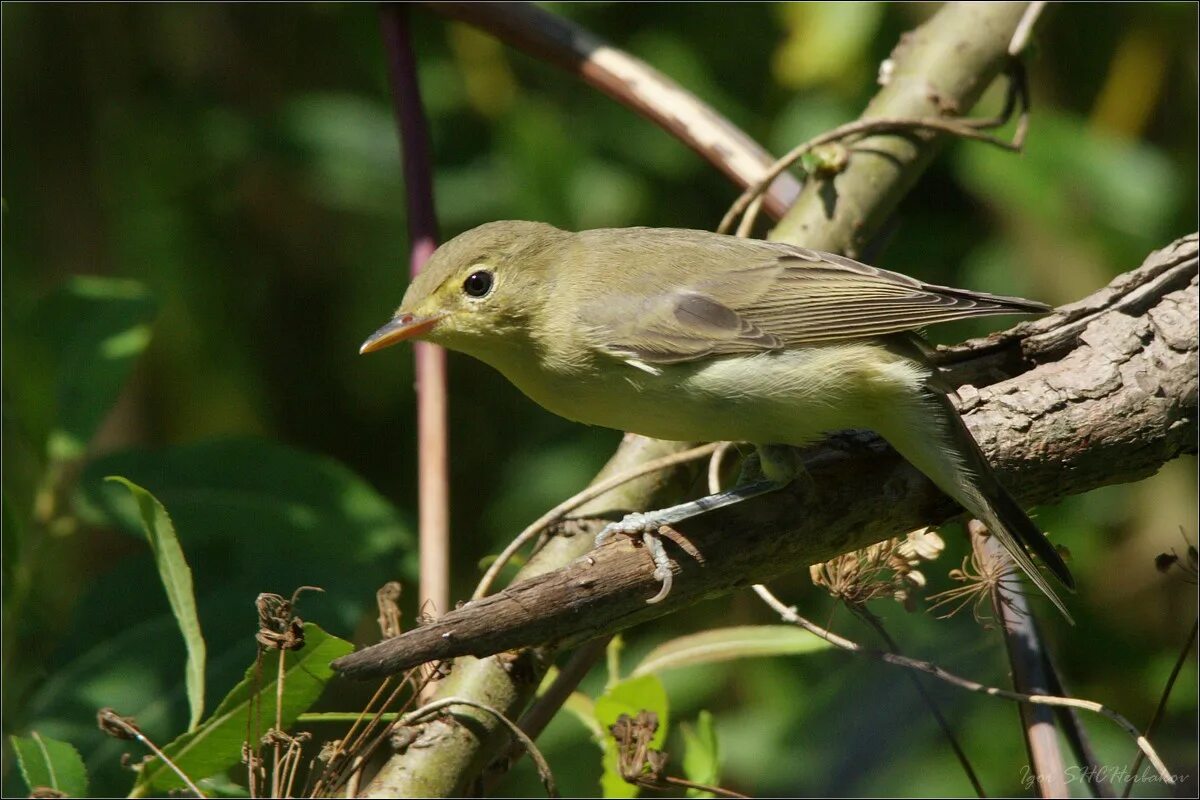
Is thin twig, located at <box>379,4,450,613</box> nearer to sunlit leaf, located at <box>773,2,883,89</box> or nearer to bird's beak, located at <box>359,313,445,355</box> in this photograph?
bird's beak, located at <box>359,313,445,355</box>

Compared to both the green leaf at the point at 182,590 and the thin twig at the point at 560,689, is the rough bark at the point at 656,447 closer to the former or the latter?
the thin twig at the point at 560,689

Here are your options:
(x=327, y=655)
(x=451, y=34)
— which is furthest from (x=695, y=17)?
(x=327, y=655)

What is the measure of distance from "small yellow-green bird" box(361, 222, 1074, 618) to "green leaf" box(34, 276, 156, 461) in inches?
34.3

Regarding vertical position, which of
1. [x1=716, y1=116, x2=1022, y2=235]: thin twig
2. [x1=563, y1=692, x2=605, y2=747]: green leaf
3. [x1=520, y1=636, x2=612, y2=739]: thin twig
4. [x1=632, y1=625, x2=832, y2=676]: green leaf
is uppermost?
Answer: [x1=716, y1=116, x2=1022, y2=235]: thin twig

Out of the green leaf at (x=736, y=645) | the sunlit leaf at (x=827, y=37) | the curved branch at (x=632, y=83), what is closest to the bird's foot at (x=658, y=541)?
the green leaf at (x=736, y=645)

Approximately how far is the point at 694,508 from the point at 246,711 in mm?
963

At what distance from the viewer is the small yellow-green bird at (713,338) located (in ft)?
8.20

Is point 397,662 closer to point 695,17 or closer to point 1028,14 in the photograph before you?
point 1028,14

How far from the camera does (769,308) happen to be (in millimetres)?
2840

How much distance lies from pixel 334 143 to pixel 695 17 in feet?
4.77

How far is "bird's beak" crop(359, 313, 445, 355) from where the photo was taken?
287 centimetres

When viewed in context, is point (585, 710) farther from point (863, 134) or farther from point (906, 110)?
point (906, 110)

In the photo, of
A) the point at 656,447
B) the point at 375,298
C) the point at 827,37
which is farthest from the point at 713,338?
the point at 375,298

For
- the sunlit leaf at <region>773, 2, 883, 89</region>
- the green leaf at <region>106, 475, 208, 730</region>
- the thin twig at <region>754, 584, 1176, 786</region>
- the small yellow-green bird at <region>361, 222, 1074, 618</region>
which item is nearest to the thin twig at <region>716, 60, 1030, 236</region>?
the small yellow-green bird at <region>361, 222, 1074, 618</region>
